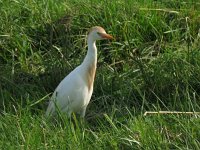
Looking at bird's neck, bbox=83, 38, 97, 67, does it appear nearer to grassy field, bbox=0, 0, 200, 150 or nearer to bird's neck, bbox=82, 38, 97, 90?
bird's neck, bbox=82, 38, 97, 90

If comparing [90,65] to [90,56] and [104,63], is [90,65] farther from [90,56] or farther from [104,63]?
[104,63]

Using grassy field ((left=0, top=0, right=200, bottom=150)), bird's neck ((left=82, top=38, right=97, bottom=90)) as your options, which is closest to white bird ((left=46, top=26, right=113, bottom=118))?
bird's neck ((left=82, top=38, right=97, bottom=90))

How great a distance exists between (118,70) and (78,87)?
2.86 ft

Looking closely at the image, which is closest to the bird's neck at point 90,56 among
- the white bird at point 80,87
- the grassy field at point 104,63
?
the white bird at point 80,87

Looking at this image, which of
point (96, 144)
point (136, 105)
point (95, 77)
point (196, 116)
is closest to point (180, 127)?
point (196, 116)

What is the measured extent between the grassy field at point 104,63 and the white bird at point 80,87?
130 mm

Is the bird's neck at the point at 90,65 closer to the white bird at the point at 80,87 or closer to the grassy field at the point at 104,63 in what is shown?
the white bird at the point at 80,87

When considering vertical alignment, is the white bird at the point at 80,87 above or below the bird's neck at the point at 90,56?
below

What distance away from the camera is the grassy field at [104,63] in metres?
4.64

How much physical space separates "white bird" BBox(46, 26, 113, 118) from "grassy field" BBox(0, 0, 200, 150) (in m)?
0.13

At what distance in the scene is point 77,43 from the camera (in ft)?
21.4

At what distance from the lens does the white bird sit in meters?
5.48

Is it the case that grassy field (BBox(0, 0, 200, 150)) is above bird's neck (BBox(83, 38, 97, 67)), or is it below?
below

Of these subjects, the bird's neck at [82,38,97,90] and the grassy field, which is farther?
the bird's neck at [82,38,97,90]
